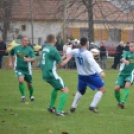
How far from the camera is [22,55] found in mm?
16297

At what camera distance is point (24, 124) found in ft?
39.2

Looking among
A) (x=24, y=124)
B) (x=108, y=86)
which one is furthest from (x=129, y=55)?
(x=108, y=86)

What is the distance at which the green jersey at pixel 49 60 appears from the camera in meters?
13.2

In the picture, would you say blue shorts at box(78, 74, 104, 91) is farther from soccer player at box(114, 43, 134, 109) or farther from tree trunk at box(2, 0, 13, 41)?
tree trunk at box(2, 0, 13, 41)

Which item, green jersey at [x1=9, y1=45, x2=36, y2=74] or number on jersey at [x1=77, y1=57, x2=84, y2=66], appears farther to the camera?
green jersey at [x1=9, y1=45, x2=36, y2=74]

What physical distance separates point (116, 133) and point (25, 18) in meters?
48.7

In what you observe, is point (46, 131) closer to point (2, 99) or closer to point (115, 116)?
point (115, 116)

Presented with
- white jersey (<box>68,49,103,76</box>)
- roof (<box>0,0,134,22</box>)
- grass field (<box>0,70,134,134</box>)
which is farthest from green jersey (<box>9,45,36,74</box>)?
roof (<box>0,0,134,22</box>)

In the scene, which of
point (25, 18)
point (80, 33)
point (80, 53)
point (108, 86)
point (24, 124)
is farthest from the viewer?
point (80, 33)

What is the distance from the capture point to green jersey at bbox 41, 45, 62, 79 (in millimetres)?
13195

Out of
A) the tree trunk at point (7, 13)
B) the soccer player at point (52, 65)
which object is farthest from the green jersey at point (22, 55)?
the tree trunk at point (7, 13)

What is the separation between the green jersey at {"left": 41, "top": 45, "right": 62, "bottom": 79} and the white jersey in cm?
37

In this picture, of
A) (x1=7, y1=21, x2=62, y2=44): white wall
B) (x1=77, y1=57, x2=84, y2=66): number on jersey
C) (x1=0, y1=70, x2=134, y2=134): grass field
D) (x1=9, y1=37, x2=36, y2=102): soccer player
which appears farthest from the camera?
(x1=7, y1=21, x2=62, y2=44): white wall

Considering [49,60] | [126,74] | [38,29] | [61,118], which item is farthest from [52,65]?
[38,29]
